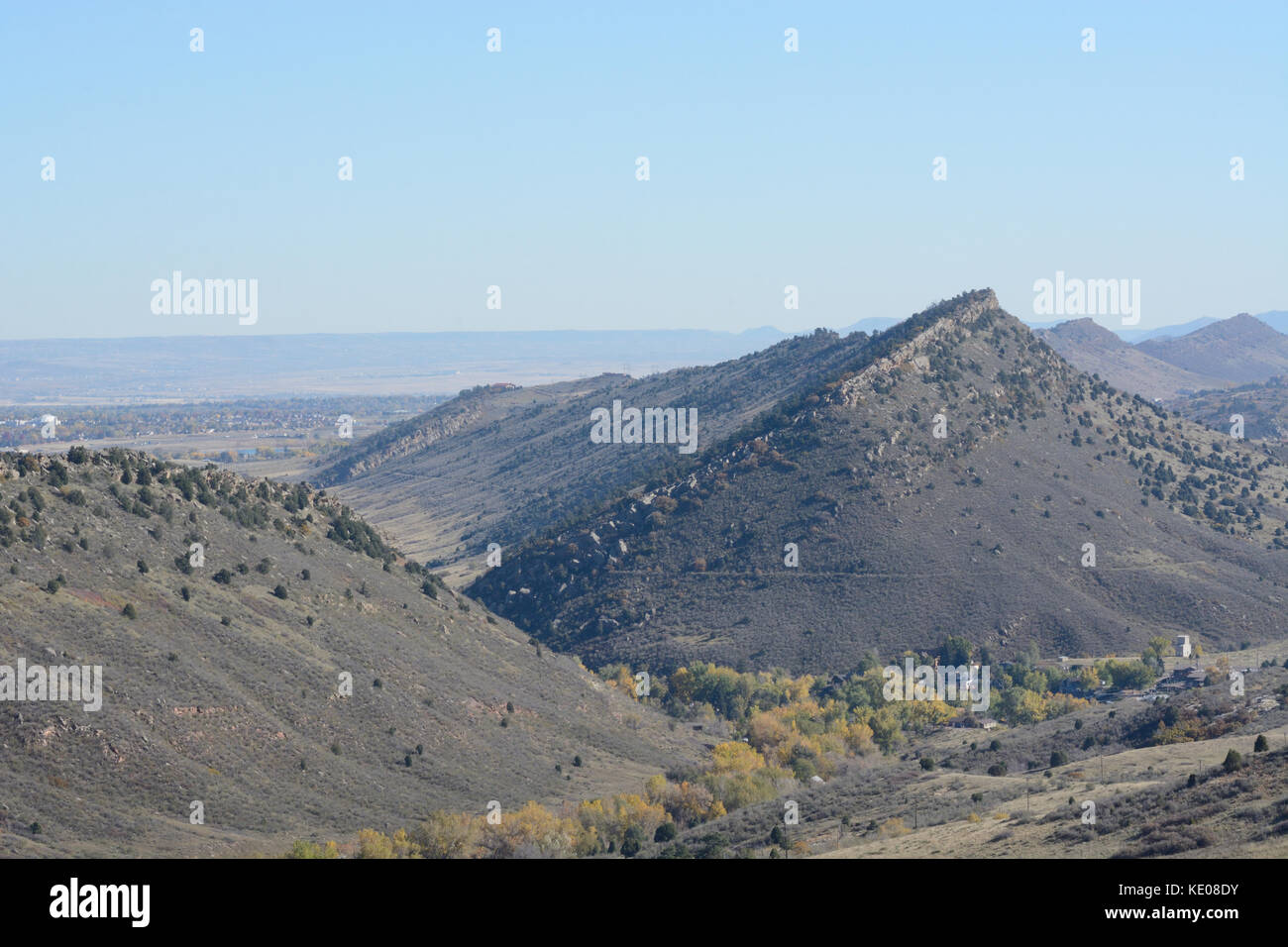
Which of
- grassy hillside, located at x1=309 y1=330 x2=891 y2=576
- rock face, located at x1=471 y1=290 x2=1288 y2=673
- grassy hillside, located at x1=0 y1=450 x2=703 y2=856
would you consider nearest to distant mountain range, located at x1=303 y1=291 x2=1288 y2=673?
rock face, located at x1=471 y1=290 x2=1288 y2=673

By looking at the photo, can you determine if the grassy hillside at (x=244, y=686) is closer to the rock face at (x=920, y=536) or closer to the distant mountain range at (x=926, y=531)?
the rock face at (x=920, y=536)

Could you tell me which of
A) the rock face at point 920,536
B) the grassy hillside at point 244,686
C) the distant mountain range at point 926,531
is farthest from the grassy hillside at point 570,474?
the grassy hillside at point 244,686

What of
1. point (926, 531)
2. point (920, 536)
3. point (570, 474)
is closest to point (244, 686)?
point (920, 536)

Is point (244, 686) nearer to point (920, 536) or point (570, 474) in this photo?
point (920, 536)

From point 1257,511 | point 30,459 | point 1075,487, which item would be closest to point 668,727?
point 30,459
